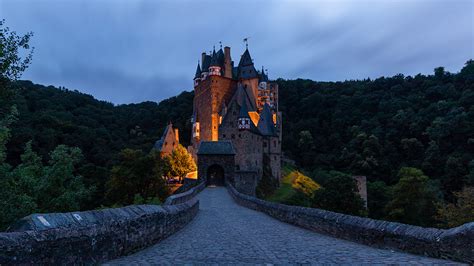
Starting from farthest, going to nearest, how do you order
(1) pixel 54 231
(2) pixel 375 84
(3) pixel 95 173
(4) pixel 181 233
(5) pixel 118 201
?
(2) pixel 375 84 < (3) pixel 95 173 < (5) pixel 118 201 < (4) pixel 181 233 < (1) pixel 54 231

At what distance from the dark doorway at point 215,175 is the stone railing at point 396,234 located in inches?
1218

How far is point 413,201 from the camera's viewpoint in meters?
46.1

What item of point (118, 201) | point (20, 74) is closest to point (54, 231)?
point (20, 74)

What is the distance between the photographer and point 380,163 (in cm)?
8438

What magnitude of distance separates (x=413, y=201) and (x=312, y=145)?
5518cm

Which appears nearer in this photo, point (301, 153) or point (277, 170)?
point (277, 170)

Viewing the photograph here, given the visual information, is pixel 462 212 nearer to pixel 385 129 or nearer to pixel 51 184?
pixel 51 184

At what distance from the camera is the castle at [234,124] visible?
44312mm

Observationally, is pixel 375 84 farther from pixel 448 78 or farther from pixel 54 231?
pixel 54 231

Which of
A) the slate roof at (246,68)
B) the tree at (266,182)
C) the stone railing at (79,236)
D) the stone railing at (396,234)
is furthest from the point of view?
the slate roof at (246,68)

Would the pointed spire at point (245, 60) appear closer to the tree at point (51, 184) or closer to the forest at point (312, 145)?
the forest at point (312, 145)

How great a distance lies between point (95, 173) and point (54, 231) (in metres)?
49.1

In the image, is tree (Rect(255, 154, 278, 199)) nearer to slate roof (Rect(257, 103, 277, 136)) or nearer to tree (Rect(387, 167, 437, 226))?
slate roof (Rect(257, 103, 277, 136))

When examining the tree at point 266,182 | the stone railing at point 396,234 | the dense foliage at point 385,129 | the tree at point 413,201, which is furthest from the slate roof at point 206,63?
the stone railing at point 396,234
